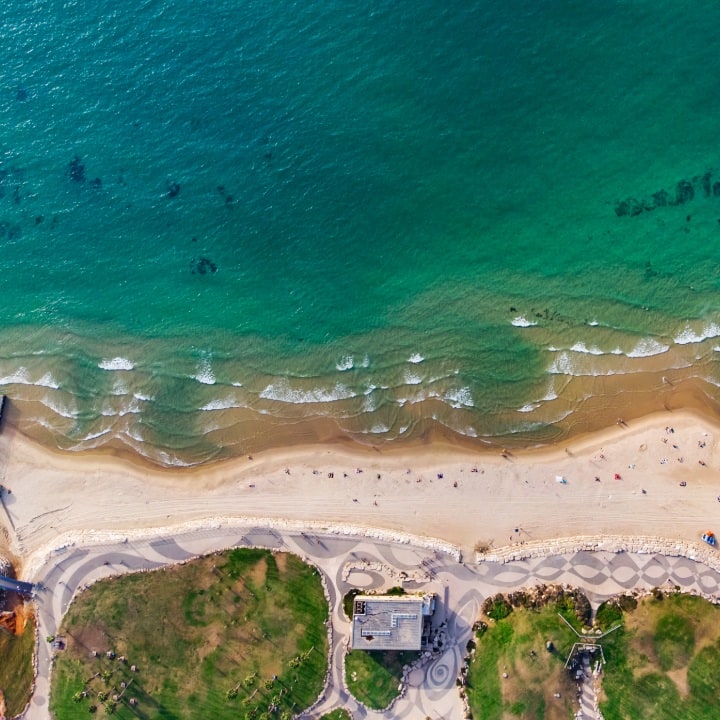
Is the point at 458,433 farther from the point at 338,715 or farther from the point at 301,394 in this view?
the point at 338,715

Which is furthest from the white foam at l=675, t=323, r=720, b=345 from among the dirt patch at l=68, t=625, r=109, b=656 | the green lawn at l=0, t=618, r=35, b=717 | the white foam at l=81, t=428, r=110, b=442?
the green lawn at l=0, t=618, r=35, b=717

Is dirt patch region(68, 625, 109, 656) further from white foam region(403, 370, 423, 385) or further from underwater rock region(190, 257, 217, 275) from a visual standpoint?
white foam region(403, 370, 423, 385)

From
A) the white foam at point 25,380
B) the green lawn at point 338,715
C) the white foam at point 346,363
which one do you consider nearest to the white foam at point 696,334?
the white foam at point 346,363

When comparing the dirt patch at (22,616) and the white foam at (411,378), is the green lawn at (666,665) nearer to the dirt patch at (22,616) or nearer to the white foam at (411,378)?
the white foam at (411,378)

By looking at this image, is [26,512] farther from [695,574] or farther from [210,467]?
[695,574]

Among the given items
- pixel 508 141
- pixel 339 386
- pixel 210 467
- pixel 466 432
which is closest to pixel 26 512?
pixel 210 467

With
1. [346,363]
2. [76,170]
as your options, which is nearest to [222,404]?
[346,363]

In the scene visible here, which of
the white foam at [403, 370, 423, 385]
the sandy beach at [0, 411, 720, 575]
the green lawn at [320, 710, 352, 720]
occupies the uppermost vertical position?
the white foam at [403, 370, 423, 385]
